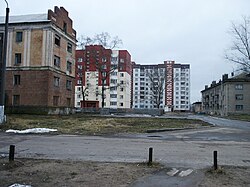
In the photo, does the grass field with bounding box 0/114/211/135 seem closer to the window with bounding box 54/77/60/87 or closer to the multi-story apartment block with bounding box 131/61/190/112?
the window with bounding box 54/77/60/87

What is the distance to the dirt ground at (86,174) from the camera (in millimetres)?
6316

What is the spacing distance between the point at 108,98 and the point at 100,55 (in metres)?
37.3

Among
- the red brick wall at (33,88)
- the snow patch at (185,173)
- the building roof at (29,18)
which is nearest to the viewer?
the snow patch at (185,173)

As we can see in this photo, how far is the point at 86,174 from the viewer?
23.2 feet

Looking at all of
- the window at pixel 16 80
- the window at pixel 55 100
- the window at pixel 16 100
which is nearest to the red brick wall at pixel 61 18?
the window at pixel 16 80

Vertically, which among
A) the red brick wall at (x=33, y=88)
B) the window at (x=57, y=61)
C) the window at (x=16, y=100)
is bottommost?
the window at (x=16, y=100)

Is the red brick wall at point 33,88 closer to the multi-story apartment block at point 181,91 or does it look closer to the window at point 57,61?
the window at point 57,61

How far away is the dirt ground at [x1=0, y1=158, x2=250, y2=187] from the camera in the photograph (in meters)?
6.32

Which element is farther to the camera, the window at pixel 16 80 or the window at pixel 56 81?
the window at pixel 56 81

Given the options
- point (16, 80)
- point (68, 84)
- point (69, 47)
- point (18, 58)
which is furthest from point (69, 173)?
point (69, 47)

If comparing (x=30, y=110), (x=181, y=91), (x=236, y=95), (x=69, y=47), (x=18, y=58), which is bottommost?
(x=30, y=110)

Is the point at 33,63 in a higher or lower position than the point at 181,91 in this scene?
lower

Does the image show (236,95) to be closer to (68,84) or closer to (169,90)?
(169,90)

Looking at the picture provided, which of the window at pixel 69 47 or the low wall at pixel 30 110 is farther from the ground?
the window at pixel 69 47
